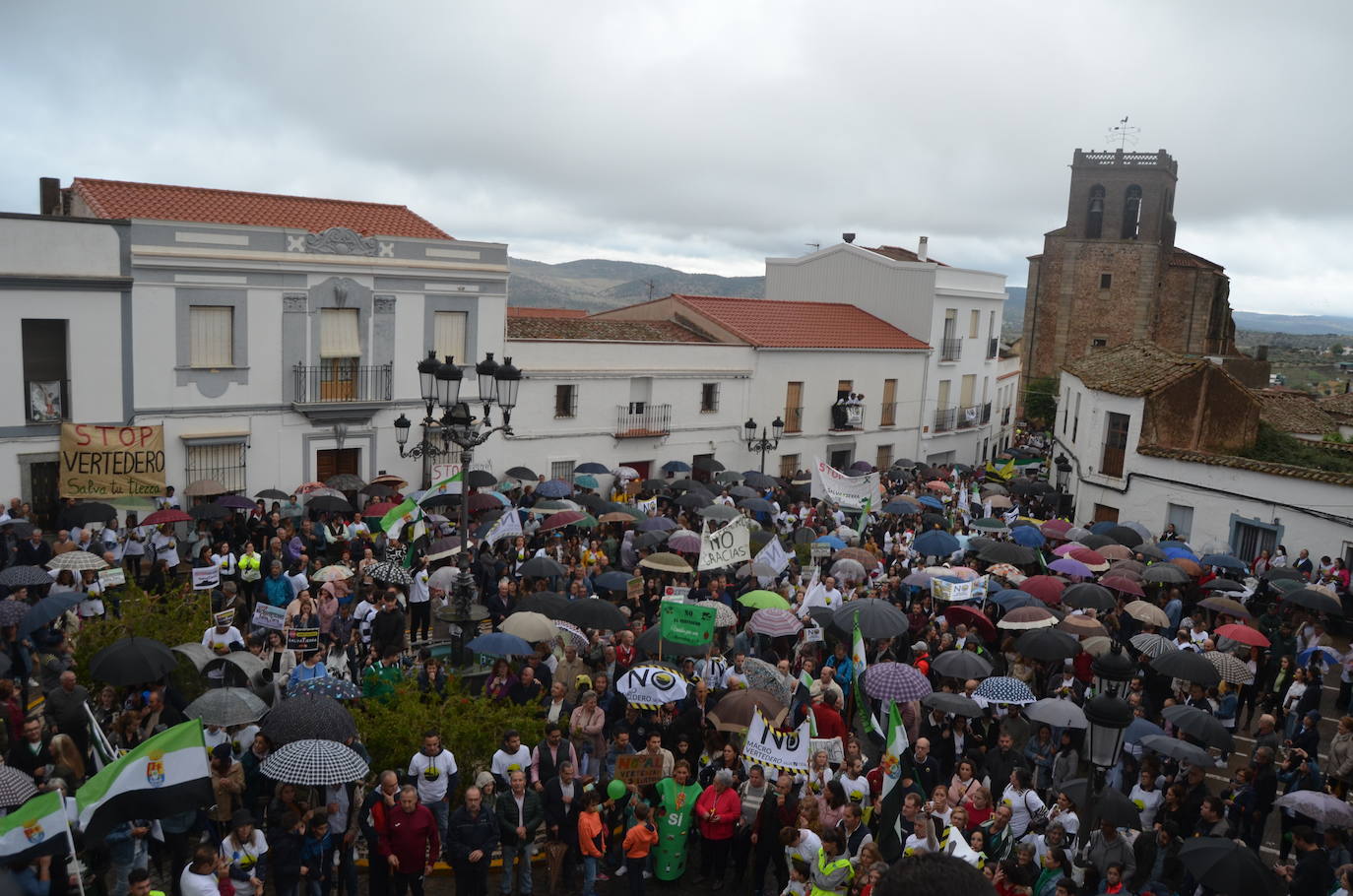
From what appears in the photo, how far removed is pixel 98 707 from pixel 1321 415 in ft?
133

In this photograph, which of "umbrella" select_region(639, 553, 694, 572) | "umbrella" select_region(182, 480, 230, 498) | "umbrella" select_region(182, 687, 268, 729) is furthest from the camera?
"umbrella" select_region(182, 480, 230, 498)

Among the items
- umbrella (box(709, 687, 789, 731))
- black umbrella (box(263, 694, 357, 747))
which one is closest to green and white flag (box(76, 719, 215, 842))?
black umbrella (box(263, 694, 357, 747))

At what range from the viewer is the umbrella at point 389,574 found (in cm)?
1512

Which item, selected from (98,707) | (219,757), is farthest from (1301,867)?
(98,707)

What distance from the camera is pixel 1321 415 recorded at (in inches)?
1544

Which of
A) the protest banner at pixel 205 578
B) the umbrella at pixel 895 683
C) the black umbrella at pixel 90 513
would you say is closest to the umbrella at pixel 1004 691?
the umbrella at pixel 895 683

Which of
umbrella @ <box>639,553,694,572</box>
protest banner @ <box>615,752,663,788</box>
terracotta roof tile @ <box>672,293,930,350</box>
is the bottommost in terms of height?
protest banner @ <box>615,752,663,788</box>

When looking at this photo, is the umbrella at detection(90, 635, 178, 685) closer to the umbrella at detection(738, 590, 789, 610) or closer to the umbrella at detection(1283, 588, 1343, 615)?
the umbrella at detection(738, 590, 789, 610)

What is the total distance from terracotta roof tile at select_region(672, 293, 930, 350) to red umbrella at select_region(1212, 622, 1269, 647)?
20719 mm

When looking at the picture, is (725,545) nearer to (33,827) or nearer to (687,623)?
(687,623)

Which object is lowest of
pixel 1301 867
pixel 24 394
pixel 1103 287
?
pixel 1301 867

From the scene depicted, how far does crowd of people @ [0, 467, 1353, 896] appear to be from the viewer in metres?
8.82

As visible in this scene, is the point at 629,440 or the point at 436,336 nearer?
the point at 436,336

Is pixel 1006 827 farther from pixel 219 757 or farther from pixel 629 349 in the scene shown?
pixel 629 349
